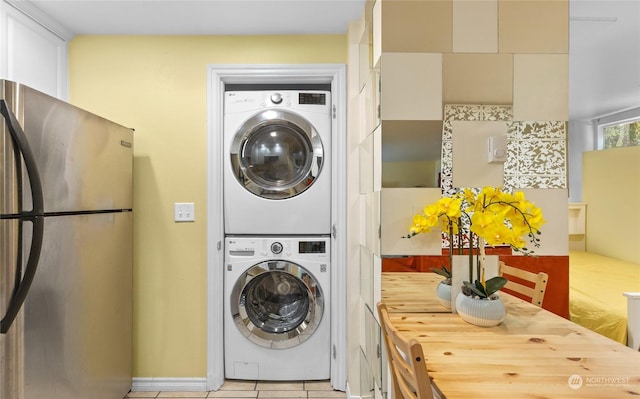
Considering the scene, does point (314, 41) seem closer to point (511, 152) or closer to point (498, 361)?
point (511, 152)

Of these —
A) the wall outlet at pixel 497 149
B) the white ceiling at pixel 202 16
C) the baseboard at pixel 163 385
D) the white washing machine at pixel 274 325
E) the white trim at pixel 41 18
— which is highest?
the white ceiling at pixel 202 16

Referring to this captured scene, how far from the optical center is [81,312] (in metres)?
1.83

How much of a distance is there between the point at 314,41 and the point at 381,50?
0.90 metres

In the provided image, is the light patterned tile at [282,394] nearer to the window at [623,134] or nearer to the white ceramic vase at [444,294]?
the white ceramic vase at [444,294]

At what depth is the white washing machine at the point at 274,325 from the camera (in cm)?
244

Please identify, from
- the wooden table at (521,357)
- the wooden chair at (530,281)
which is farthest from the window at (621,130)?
the wooden table at (521,357)

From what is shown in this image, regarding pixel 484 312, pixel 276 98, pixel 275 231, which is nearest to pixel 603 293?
pixel 484 312

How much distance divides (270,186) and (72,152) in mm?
A: 1126

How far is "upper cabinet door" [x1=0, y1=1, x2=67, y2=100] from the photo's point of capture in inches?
75.5

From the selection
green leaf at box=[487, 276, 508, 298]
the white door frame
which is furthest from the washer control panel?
green leaf at box=[487, 276, 508, 298]

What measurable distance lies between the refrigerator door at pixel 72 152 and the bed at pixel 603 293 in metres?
2.27

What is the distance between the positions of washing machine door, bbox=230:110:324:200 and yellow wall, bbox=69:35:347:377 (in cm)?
27

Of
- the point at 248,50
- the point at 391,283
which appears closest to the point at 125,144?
the point at 248,50

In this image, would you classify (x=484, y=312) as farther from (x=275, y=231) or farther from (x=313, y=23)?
(x=313, y=23)
